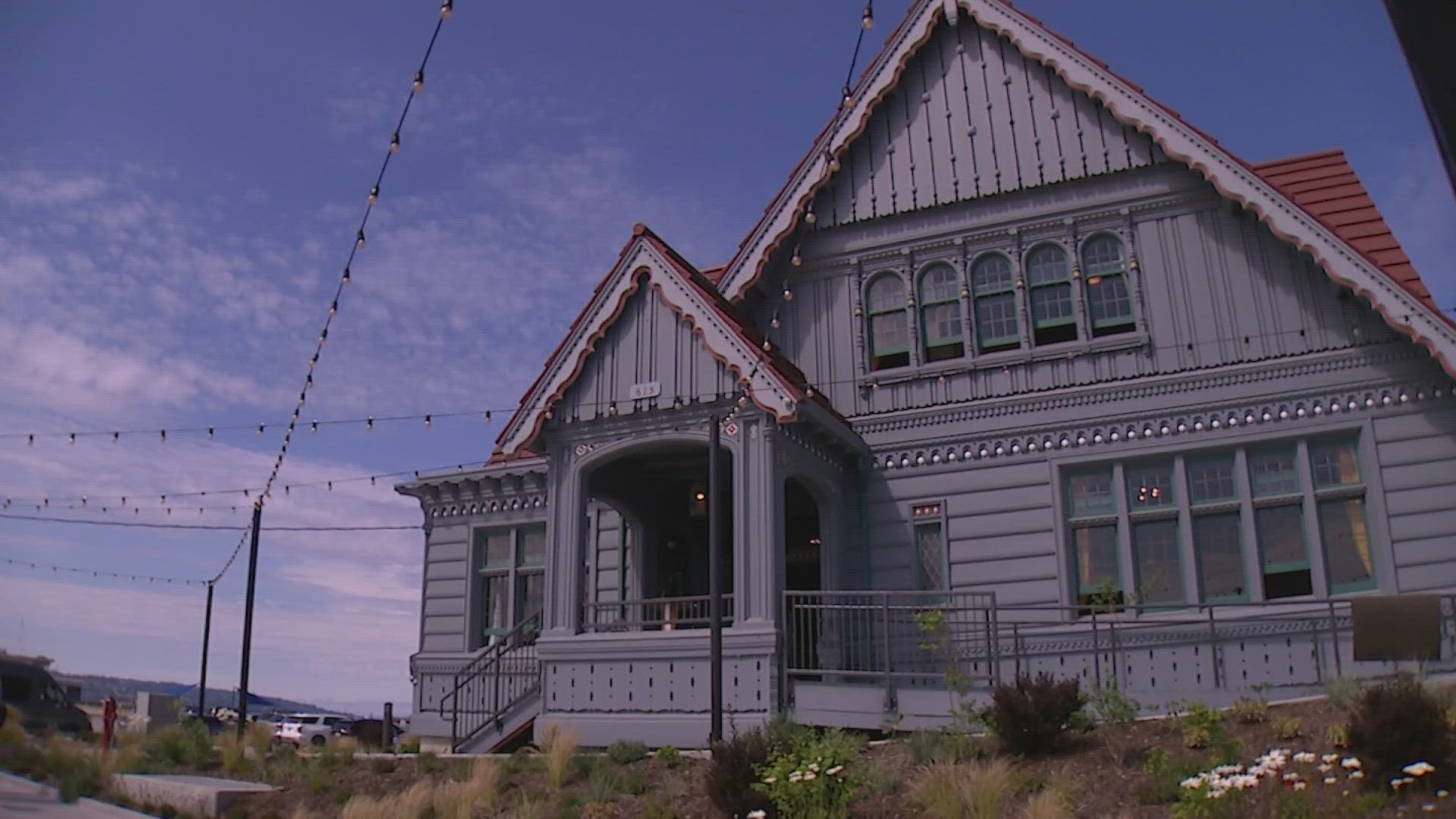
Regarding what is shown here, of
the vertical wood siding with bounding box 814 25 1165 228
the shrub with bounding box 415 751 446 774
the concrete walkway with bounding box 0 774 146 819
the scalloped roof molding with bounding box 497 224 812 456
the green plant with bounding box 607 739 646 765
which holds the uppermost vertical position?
the vertical wood siding with bounding box 814 25 1165 228

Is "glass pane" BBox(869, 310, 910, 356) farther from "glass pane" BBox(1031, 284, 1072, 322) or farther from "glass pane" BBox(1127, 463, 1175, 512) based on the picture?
"glass pane" BBox(1127, 463, 1175, 512)

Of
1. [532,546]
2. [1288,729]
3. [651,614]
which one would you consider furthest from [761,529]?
[532,546]

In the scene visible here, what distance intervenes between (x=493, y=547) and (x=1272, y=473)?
42.6 feet

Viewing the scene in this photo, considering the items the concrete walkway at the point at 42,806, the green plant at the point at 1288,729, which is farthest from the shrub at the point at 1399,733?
the concrete walkway at the point at 42,806

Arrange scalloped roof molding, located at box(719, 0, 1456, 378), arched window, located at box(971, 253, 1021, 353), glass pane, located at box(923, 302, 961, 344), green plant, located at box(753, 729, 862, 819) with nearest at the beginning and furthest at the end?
green plant, located at box(753, 729, 862, 819) < scalloped roof molding, located at box(719, 0, 1456, 378) < arched window, located at box(971, 253, 1021, 353) < glass pane, located at box(923, 302, 961, 344)

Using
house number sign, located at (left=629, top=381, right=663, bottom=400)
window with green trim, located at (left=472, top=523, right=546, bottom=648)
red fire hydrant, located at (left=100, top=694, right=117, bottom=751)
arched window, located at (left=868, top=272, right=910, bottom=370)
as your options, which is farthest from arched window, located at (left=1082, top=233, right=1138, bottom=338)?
red fire hydrant, located at (left=100, top=694, right=117, bottom=751)

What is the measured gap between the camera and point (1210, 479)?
15.5 meters

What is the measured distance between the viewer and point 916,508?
16.8 meters

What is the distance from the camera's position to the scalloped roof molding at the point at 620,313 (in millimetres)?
15289

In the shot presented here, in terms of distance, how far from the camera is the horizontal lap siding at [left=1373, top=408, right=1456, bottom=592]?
45.7 ft

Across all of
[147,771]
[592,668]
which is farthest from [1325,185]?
[147,771]

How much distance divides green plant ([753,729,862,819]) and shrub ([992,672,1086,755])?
149 cm

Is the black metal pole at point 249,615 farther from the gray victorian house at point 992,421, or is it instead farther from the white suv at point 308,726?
the white suv at point 308,726

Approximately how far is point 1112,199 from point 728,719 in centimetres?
894
